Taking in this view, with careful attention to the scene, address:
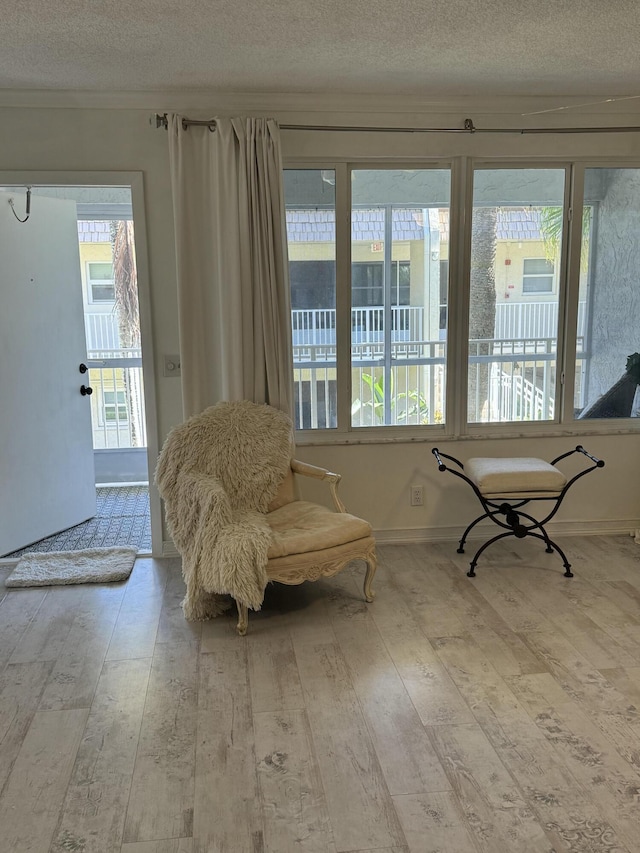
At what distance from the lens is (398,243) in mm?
4012

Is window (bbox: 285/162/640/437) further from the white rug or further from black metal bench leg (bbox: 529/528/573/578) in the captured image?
the white rug

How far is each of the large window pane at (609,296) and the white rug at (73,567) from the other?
283 cm

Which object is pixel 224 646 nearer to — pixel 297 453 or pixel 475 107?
pixel 297 453

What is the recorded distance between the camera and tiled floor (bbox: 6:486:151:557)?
430 centimetres

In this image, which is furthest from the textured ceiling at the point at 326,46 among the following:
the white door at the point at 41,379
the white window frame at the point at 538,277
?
the white door at the point at 41,379

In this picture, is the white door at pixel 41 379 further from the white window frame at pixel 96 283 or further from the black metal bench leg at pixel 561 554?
the black metal bench leg at pixel 561 554

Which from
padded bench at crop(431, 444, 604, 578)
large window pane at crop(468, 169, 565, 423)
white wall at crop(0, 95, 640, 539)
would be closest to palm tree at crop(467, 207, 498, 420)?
large window pane at crop(468, 169, 565, 423)

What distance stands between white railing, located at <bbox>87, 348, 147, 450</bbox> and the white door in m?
1.44

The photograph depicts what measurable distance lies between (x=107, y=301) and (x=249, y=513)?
134 inches

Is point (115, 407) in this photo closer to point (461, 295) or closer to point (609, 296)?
point (461, 295)

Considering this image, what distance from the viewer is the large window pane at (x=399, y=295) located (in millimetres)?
3980

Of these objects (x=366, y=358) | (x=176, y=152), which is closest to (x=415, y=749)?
(x=366, y=358)

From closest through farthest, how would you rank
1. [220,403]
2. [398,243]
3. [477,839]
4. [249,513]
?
[477,839] < [249,513] < [220,403] < [398,243]

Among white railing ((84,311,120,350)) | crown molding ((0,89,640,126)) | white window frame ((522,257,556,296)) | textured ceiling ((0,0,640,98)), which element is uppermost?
textured ceiling ((0,0,640,98))
